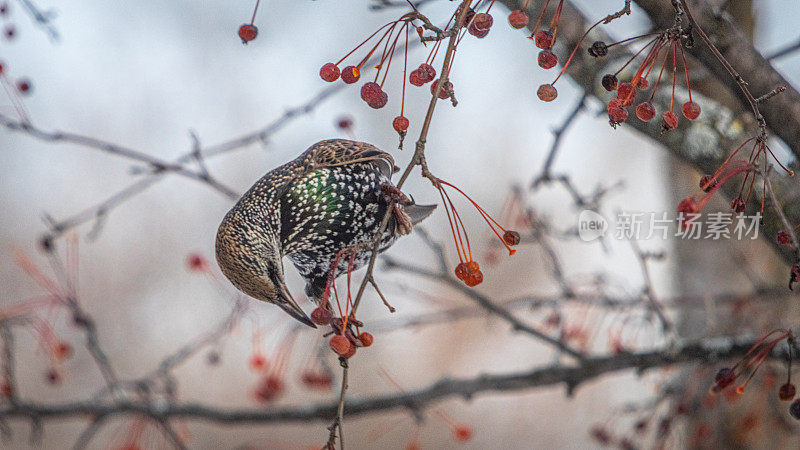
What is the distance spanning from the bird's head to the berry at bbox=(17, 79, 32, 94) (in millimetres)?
699

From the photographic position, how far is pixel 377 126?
3178 millimetres

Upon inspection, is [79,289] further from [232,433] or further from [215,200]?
[232,433]

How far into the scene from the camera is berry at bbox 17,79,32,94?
1328 mm

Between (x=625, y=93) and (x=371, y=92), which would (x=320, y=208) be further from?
(x=625, y=93)

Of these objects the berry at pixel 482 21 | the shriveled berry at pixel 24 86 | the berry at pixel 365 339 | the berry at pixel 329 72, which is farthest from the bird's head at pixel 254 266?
the shriveled berry at pixel 24 86

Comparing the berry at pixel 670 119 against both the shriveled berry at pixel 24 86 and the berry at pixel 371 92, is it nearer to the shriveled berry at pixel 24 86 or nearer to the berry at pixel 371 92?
the berry at pixel 371 92

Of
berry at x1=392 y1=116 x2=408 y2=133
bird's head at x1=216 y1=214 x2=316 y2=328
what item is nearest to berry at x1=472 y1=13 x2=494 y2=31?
berry at x1=392 y1=116 x2=408 y2=133

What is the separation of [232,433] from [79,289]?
1034mm

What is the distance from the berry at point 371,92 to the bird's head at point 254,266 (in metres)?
0.25

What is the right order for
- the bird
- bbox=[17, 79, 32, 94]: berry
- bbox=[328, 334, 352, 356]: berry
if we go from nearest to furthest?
1. bbox=[328, 334, 352, 356]: berry
2. the bird
3. bbox=[17, 79, 32, 94]: berry

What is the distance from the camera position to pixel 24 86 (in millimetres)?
1333

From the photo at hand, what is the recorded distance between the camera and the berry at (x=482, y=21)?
72 cm

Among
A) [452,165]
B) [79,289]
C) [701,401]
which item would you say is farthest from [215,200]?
[701,401]

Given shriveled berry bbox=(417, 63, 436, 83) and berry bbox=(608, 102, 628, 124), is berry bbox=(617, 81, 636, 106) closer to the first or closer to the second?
berry bbox=(608, 102, 628, 124)
